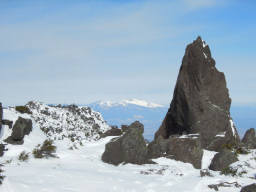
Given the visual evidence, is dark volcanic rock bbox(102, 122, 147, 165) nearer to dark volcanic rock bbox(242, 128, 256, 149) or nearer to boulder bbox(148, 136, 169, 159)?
boulder bbox(148, 136, 169, 159)

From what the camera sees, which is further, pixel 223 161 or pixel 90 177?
pixel 223 161

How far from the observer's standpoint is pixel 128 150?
67.4 feet

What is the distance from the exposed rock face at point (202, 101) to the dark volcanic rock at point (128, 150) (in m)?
9.69

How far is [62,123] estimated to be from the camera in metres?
43.4

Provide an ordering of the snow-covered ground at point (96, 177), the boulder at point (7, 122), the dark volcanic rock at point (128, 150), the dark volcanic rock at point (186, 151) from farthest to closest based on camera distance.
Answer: the boulder at point (7, 122)
the dark volcanic rock at point (186, 151)
the dark volcanic rock at point (128, 150)
the snow-covered ground at point (96, 177)

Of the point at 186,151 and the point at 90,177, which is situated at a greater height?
the point at 186,151

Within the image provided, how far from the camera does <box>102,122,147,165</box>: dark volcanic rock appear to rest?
20281mm

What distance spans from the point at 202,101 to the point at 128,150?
38.5 feet

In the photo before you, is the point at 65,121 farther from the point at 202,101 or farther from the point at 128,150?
the point at 128,150

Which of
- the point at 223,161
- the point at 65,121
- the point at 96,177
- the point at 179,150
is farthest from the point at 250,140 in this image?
the point at 65,121

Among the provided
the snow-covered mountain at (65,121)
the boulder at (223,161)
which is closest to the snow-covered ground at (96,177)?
the boulder at (223,161)

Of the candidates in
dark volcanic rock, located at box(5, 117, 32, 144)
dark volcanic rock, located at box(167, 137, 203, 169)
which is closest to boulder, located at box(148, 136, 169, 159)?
dark volcanic rock, located at box(167, 137, 203, 169)

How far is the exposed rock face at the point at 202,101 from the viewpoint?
2939 cm

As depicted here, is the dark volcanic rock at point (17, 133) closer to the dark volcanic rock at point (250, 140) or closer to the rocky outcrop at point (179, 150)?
the rocky outcrop at point (179, 150)
